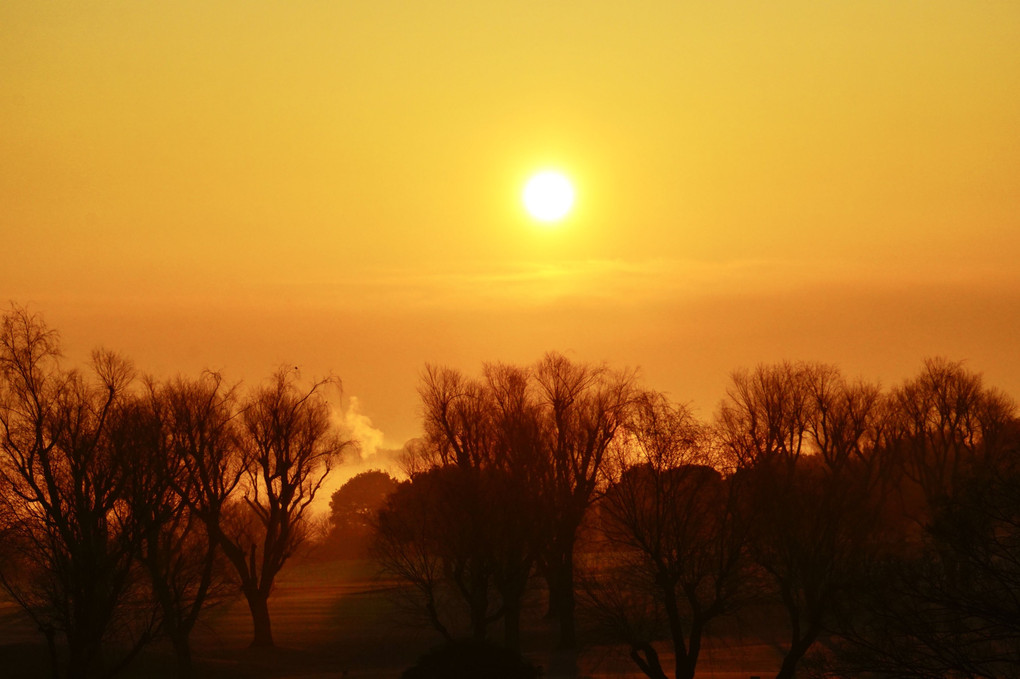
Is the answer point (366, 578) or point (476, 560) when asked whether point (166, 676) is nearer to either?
point (476, 560)

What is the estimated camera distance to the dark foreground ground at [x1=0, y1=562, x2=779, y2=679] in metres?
45.2

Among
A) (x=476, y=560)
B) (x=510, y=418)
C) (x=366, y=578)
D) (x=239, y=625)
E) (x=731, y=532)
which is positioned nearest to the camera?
(x=731, y=532)

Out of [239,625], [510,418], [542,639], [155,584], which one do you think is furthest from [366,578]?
[155,584]

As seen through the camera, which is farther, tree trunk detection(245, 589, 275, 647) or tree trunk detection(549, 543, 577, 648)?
tree trunk detection(245, 589, 275, 647)

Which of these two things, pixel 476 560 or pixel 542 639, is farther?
pixel 542 639

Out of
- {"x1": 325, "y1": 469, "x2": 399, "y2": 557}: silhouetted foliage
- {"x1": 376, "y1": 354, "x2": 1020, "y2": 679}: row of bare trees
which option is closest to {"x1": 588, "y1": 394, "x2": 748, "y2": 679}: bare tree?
{"x1": 376, "y1": 354, "x2": 1020, "y2": 679}: row of bare trees

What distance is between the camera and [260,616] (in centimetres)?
5434

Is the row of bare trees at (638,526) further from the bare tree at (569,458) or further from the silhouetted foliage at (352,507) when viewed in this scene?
the silhouetted foliage at (352,507)

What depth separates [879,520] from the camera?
2074 inches

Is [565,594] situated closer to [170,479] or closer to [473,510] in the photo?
[473,510]

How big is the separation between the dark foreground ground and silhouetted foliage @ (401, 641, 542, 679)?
11076 mm

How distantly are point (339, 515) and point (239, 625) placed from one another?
8253 centimetres

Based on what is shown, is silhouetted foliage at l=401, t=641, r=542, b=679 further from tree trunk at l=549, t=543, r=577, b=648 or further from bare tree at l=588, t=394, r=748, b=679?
tree trunk at l=549, t=543, r=577, b=648

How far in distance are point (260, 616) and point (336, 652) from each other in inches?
170
